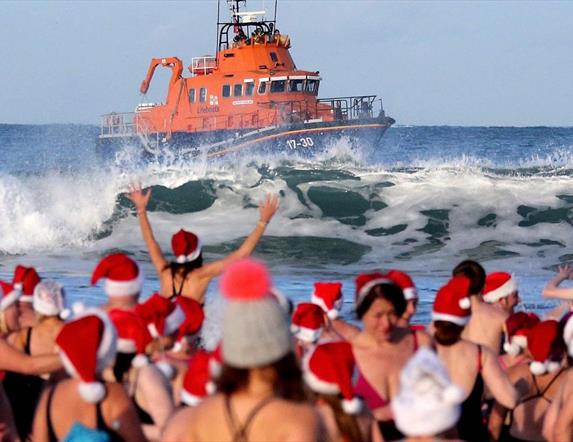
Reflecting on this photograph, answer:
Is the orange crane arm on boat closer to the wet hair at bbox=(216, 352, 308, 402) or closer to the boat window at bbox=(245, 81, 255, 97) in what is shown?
the boat window at bbox=(245, 81, 255, 97)

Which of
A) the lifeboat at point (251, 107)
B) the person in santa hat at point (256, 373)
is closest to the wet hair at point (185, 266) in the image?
the person in santa hat at point (256, 373)

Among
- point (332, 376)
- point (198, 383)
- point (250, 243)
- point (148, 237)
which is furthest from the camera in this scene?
point (148, 237)

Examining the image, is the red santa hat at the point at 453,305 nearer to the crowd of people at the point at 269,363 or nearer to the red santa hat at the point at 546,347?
the crowd of people at the point at 269,363

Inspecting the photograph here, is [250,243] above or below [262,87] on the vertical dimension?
below

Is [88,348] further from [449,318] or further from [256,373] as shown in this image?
[449,318]

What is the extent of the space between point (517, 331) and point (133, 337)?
1919mm

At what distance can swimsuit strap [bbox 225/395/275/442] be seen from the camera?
320 cm

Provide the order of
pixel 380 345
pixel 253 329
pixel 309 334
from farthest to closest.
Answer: pixel 309 334, pixel 380 345, pixel 253 329

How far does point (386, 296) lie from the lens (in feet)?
15.6

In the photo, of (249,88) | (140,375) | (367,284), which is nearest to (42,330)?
(140,375)

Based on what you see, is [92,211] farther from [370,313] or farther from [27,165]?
[27,165]

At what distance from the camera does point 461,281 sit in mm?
5148

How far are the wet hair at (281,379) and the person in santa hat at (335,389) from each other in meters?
0.45

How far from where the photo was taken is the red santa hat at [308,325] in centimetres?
528
